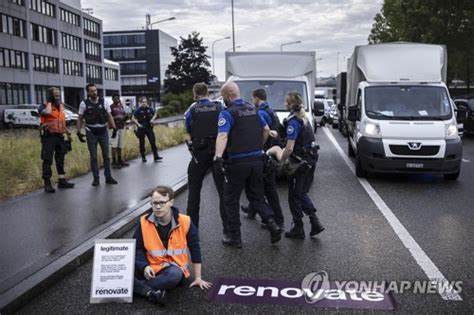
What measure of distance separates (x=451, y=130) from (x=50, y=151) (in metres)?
7.68

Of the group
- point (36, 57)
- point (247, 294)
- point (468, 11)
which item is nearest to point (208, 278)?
point (247, 294)

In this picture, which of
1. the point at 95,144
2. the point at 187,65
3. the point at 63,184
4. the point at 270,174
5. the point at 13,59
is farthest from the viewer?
the point at 187,65

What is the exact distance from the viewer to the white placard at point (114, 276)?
4773mm

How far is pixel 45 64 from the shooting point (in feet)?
201

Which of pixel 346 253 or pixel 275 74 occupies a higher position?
pixel 275 74

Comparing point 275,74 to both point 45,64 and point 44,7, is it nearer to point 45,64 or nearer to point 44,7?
point 45,64

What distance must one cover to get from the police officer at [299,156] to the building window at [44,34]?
57.1m

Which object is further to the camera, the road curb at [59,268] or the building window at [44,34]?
the building window at [44,34]

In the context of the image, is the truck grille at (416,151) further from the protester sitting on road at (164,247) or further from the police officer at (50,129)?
the protester sitting on road at (164,247)

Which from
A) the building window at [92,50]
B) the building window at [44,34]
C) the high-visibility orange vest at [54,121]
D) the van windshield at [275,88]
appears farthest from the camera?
the building window at [92,50]

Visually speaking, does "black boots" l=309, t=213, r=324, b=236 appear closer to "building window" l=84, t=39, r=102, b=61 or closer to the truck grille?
the truck grille

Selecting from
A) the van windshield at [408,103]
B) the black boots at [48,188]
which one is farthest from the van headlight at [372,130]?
the black boots at [48,188]

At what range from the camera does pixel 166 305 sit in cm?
477

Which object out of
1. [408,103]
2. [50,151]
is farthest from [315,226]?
[408,103]
